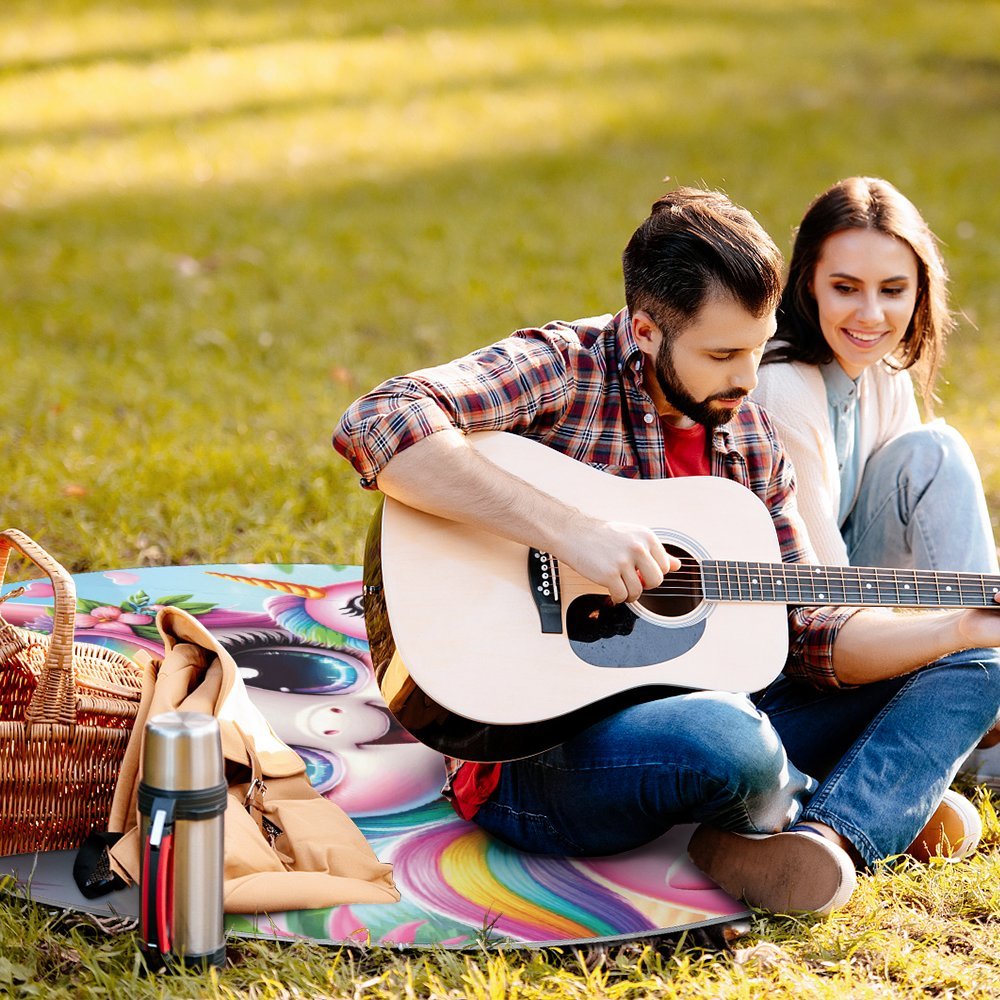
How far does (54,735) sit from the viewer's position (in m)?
2.57

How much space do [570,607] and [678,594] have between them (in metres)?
0.24

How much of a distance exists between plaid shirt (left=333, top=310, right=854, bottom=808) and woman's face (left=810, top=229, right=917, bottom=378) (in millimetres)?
459

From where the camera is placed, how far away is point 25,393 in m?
5.51

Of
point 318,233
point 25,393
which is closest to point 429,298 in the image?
point 318,233

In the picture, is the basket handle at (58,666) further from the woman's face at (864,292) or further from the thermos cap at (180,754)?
the woman's face at (864,292)

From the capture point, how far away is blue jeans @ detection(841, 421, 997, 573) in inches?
132

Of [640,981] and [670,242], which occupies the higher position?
[670,242]

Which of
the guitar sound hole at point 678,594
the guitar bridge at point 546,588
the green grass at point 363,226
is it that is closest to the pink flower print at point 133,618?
the green grass at point 363,226

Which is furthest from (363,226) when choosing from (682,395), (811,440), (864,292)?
(682,395)

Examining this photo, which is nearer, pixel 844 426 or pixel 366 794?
pixel 366 794

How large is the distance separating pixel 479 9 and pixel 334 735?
9868mm

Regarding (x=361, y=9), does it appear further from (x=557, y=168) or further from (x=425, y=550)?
(x=425, y=550)

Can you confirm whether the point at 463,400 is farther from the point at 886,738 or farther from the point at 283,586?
the point at 283,586

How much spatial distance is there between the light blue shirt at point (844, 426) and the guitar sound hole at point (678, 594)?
0.84 metres
